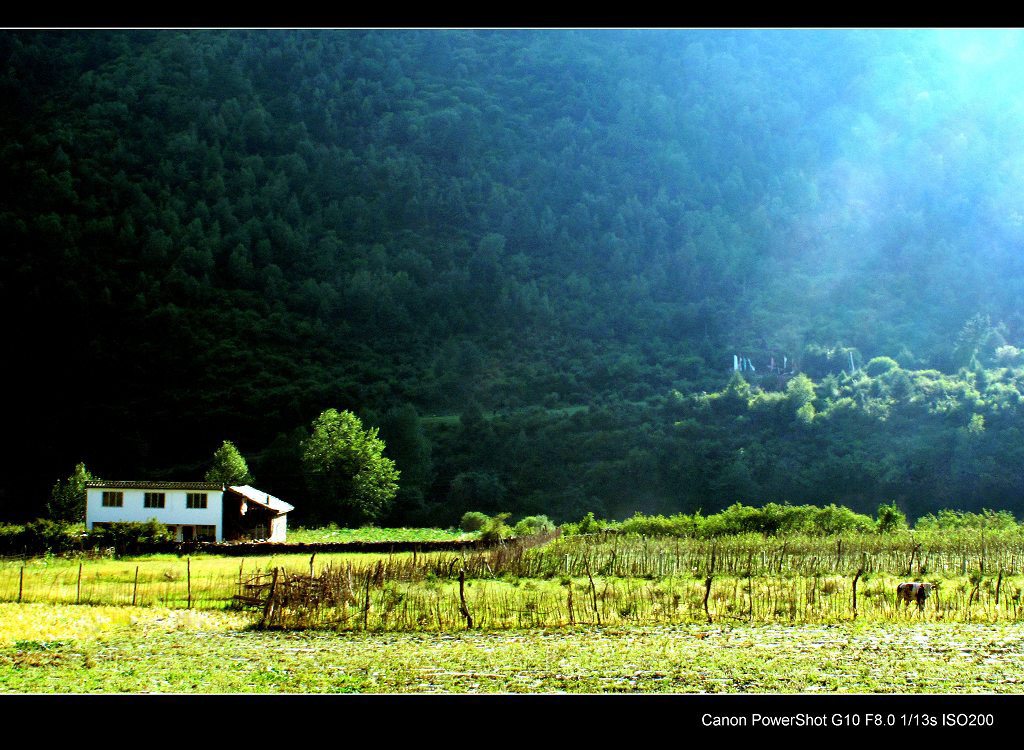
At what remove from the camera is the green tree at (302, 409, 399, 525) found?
2463 inches

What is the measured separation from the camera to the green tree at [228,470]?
64312 mm

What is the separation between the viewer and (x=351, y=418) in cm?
7056

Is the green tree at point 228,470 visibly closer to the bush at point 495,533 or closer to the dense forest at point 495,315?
the dense forest at point 495,315

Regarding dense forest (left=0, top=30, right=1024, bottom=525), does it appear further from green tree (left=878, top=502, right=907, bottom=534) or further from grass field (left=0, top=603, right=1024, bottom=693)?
grass field (left=0, top=603, right=1024, bottom=693)

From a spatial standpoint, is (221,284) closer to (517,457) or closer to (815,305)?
(517,457)

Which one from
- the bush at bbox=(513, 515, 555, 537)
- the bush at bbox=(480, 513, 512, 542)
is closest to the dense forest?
the bush at bbox=(513, 515, 555, 537)

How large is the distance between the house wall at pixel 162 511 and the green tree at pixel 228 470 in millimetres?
19810

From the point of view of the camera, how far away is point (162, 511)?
1704 inches

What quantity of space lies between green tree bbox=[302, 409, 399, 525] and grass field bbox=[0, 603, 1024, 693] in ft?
139

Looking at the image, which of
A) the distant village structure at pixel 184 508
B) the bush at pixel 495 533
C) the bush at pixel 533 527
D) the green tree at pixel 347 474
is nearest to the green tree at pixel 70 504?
the distant village structure at pixel 184 508

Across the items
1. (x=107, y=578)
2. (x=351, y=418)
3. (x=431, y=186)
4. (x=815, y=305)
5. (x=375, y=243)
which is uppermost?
(x=431, y=186)

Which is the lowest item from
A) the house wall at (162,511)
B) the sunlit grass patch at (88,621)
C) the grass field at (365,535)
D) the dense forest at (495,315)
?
the grass field at (365,535)
